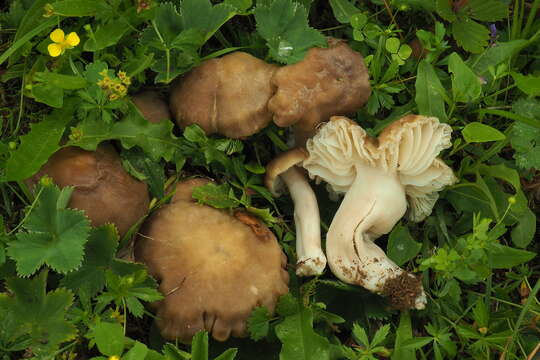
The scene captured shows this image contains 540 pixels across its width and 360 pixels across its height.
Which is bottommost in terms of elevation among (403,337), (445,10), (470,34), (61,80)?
(403,337)

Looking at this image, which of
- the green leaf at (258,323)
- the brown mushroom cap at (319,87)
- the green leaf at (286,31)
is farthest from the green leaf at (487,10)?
the green leaf at (258,323)

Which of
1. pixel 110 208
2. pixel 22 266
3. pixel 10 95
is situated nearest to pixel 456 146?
pixel 110 208

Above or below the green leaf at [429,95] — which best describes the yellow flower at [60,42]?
above

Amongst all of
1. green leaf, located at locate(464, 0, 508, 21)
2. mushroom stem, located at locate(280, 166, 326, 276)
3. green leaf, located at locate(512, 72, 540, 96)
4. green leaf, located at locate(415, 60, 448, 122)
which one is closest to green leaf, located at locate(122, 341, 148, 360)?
mushroom stem, located at locate(280, 166, 326, 276)

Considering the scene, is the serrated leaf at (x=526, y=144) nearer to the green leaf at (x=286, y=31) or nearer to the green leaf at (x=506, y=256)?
the green leaf at (x=506, y=256)

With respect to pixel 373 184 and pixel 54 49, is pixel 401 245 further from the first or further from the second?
pixel 54 49

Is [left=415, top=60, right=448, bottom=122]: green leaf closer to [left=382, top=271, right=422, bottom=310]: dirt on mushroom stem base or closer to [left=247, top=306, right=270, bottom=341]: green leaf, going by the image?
[left=382, top=271, right=422, bottom=310]: dirt on mushroom stem base

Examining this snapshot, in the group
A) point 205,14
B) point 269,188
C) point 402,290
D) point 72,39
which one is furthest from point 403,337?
point 72,39
